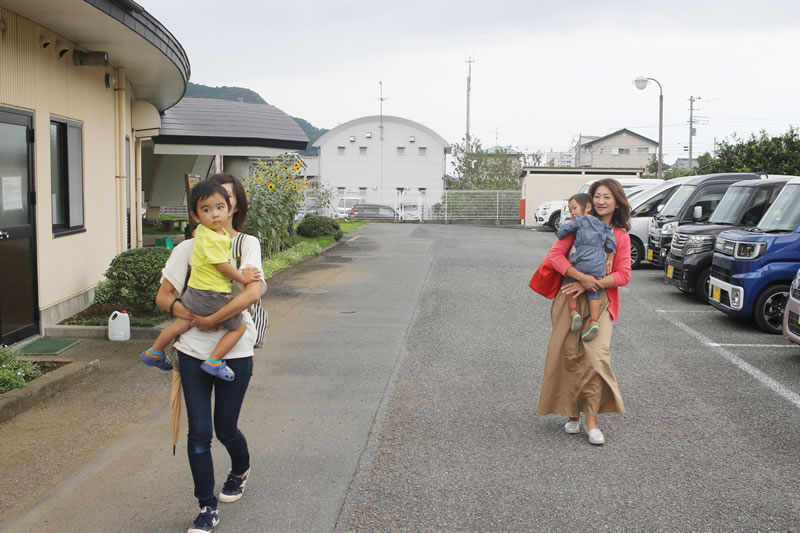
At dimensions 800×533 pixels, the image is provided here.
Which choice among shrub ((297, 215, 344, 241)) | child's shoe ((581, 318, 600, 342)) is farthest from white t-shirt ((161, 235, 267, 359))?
shrub ((297, 215, 344, 241))

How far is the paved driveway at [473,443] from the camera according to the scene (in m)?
4.07

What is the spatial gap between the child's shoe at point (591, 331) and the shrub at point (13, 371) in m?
4.45

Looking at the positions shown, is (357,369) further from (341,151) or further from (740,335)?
(341,151)

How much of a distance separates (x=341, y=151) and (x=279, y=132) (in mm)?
41729

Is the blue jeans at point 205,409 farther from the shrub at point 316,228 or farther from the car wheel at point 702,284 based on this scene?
the shrub at point 316,228

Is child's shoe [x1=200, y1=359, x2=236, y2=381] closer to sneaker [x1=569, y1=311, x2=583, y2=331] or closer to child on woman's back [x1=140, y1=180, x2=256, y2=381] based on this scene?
child on woman's back [x1=140, y1=180, x2=256, y2=381]

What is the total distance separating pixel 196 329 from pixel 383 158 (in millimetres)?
56897

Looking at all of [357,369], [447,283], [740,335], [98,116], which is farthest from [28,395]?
[447,283]

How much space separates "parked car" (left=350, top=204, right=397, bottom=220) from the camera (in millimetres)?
39250

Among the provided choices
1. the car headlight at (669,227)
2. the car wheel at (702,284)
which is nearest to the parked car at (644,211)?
the car headlight at (669,227)

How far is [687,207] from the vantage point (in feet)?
46.6

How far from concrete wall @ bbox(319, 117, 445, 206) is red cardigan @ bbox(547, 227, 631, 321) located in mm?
54420

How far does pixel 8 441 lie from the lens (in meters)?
5.11

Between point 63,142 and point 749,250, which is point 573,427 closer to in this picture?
point 749,250
